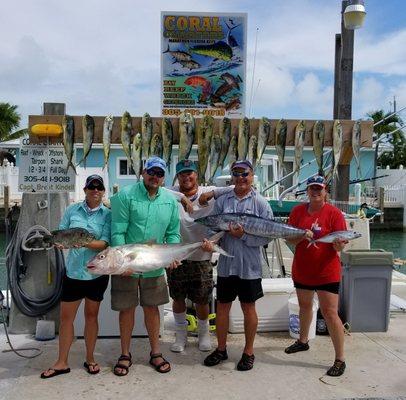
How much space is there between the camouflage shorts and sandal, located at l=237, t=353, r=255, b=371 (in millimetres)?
612

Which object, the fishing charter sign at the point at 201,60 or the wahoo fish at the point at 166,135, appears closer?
the wahoo fish at the point at 166,135

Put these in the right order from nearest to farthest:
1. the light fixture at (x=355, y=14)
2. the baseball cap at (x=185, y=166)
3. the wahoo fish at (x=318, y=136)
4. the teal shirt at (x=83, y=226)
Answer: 1. the teal shirt at (x=83, y=226)
2. the baseball cap at (x=185, y=166)
3. the wahoo fish at (x=318, y=136)
4. the light fixture at (x=355, y=14)

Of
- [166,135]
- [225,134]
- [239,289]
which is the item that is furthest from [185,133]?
[239,289]

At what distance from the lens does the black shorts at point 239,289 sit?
13.5 feet

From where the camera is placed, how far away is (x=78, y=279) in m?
3.88

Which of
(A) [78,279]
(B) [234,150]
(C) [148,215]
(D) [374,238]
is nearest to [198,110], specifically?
(B) [234,150]

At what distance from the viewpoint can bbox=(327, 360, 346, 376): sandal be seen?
405cm

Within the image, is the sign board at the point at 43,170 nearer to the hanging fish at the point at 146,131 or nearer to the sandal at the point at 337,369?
the hanging fish at the point at 146,131

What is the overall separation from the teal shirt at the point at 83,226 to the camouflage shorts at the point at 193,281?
32.4 inches

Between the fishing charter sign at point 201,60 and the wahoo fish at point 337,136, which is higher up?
the fishing charter sign at point 201,60

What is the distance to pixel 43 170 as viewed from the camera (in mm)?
5086

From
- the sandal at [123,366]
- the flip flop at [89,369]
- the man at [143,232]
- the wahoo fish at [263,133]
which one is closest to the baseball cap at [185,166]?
the man at [143,232]

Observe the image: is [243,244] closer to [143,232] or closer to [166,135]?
[143,232]

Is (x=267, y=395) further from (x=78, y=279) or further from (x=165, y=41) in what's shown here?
(x=165, y=41)
